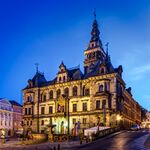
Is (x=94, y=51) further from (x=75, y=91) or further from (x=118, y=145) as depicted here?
(x=118, y=145)

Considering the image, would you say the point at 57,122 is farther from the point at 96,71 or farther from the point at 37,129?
the point at 96,71

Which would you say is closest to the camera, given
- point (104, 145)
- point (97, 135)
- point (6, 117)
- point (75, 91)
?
point (104, 145)

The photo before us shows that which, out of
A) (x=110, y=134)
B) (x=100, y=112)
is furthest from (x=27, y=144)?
(x=100, y=112)

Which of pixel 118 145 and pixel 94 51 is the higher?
pixel 94 51

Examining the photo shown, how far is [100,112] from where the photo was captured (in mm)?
69562

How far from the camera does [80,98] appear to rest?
247 ft

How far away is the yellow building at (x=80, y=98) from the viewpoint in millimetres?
69938

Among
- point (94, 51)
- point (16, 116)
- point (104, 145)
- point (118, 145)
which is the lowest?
point (104, 145)

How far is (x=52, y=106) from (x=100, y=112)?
16857mm

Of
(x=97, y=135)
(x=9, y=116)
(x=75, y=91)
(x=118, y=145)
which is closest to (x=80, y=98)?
(x=75, y=91)

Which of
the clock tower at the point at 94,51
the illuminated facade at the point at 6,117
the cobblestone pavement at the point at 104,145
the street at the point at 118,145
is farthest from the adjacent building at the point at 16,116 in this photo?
the street at the point at 118,145

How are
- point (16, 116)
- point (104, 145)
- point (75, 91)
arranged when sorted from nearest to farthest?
point (104, 145)
point (75, 91)
point (16, 116)

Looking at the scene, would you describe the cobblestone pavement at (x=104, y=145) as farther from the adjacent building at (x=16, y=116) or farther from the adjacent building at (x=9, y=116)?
the adjacent building at (x=16, y=116)

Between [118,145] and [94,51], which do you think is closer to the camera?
[118,145]
